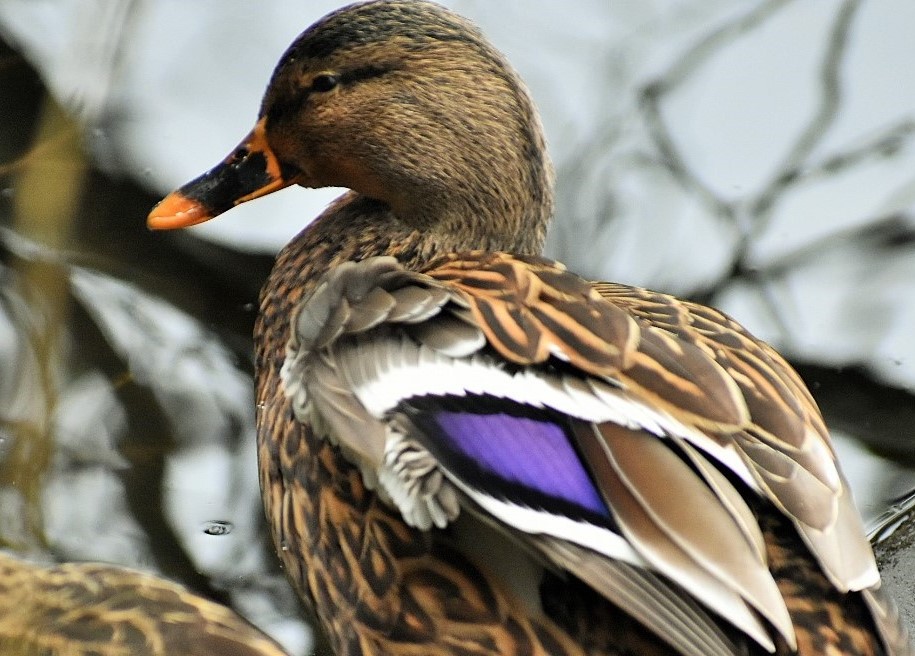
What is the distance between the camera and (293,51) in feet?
12.0

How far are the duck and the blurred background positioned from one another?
36 centimetres

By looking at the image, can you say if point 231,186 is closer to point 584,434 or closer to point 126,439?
point 126,439

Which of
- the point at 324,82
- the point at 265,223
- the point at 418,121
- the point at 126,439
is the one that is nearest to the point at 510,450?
the point at 418,121

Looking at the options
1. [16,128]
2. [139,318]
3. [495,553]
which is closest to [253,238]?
[139,318]

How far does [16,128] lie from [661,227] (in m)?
2.23

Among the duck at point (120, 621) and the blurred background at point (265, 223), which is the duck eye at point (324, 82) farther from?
the duck at point (120, 621)

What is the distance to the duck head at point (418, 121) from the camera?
11.9 ft

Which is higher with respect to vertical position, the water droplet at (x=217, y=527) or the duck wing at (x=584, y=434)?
the duck wing at (x=584, y=434)

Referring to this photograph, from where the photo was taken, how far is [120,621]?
3092 millimetres

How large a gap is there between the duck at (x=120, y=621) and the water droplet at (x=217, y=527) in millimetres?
637

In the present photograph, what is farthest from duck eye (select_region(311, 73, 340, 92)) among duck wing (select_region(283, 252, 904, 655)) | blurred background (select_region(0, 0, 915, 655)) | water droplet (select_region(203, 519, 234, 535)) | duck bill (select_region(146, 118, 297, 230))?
water droplet (select_region(203, 519, 234, 535))

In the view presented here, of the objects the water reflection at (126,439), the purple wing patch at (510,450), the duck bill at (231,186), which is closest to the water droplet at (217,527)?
the water reflection at (126,439)

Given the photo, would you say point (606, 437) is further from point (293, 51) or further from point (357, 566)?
point (293, 51)

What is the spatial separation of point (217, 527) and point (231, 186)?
3.03ft
